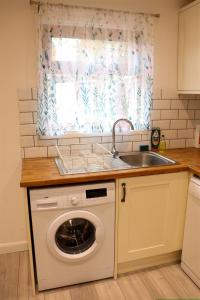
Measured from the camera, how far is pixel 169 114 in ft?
8.16

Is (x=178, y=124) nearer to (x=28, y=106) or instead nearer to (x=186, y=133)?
(x=186, y=133)

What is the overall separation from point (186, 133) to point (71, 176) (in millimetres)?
1430

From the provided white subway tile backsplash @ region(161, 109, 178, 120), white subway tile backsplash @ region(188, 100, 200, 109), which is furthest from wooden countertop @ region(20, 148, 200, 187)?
white subway tile backsplash @ region(188, 100, 200, 109)

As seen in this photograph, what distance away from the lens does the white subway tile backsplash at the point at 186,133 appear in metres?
2.56

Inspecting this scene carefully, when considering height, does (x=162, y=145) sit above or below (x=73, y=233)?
above

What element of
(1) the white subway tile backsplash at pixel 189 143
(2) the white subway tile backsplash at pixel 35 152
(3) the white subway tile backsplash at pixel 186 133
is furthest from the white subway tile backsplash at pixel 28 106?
(1) the white subway tile backsplash at pixel 189 143

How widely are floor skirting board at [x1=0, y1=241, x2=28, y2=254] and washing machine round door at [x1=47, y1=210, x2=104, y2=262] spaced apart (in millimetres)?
666

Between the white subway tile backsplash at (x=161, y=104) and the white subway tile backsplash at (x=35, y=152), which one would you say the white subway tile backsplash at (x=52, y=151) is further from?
the white subway tile backsplash at (x=161, y=104)

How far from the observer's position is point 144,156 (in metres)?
2.38

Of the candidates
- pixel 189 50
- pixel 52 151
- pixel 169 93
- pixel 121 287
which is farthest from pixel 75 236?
pixel 189 50

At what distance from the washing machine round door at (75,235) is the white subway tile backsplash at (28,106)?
93 centimetres

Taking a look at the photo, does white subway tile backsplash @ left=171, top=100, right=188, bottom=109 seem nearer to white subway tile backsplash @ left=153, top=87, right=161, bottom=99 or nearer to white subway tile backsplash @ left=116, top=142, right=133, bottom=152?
white subway tile backsplash @ left=153, top=87, right=161, bottom=99

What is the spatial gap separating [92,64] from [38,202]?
3.95ft

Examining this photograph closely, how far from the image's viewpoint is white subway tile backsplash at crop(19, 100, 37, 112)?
209cm
